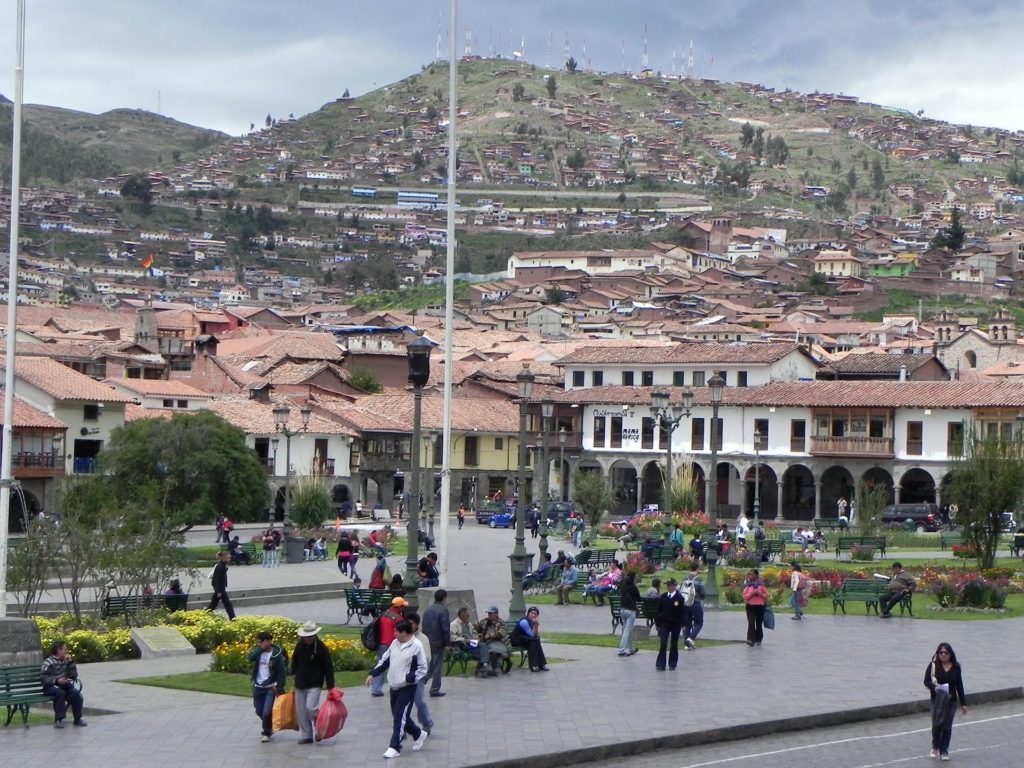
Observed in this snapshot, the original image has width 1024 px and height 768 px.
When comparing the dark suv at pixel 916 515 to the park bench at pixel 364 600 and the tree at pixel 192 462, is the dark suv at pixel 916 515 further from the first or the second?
the park bench at pixel 364 600

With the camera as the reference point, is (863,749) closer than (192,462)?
Yes

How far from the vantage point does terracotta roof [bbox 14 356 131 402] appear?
59156 mm

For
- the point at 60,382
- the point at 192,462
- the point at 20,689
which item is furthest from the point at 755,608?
the point at 60,382

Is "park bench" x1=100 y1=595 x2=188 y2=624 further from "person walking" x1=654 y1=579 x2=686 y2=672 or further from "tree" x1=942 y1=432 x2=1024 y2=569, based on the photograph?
"tree" x1=942 y1=432 x2=1024 y2=569

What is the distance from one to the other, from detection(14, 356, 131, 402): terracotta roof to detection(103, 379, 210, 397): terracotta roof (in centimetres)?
546

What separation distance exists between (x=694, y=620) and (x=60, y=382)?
137 feet

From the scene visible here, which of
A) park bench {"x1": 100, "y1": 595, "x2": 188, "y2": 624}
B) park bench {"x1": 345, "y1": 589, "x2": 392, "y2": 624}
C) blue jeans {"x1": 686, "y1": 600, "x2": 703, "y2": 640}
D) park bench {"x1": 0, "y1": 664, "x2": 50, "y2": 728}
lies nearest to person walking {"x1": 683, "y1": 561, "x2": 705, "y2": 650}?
blue jeans {"x1": 686, "y1": 600, "x2": 703, "y2": 640}

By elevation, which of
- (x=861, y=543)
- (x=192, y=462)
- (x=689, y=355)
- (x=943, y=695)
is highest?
(x=689, y=355)

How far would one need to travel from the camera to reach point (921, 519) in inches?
2085

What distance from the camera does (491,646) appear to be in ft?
64.3

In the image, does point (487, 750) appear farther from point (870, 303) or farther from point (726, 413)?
point (870, 303)

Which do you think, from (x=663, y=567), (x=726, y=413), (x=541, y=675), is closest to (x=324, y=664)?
(x=541, y=675)

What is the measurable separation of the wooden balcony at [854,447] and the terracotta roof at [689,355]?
6176mm

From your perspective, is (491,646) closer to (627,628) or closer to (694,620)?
(627,628)
